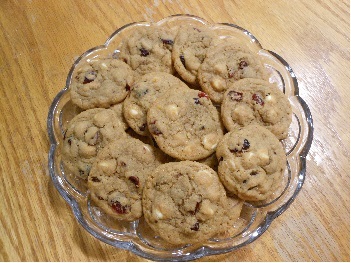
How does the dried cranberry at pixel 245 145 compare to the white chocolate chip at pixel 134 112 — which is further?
the white chocolate chip at pixel 134 112

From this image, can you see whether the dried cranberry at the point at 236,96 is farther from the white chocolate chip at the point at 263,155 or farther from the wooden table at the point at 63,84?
the wooden table at the point at 63,84

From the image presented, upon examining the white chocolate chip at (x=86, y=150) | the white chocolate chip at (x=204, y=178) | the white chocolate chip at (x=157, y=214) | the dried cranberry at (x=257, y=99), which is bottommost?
the white chocolate chip at (x=86, y=150)

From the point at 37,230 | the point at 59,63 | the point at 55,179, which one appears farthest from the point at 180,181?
the point at 59,63

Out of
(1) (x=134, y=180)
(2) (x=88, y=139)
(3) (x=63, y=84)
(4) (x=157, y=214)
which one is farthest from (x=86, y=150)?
(3) (x=63, y=84)

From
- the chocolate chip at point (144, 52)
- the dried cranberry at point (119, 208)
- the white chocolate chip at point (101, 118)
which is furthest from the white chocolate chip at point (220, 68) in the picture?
the dried cranberry at point (119, 208)

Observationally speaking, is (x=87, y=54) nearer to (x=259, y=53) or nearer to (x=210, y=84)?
(x=210, y=84)

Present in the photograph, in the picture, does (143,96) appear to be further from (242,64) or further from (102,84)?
(242,64)
